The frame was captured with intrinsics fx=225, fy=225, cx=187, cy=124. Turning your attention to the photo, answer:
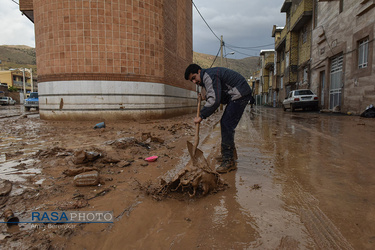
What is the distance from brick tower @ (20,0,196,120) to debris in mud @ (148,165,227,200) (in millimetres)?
7935

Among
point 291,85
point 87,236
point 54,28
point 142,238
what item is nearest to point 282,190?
point 142,238

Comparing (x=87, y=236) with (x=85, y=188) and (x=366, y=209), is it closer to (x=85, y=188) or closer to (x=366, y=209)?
(x=85, y=188)

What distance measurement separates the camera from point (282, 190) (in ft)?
8.13

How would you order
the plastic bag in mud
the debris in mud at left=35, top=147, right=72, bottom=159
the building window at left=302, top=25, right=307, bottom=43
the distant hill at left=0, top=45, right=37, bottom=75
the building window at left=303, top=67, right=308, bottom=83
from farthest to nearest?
the distant hill at left=0, top=45, right=37, bottom=75, the building window at left=302, top=25, right=307, bottom=43, the building window at left=303, top=67, right=308, bottom=83, the plastic bag in mud, the debris in mud at left=35, top=147, right=72, bottom=159

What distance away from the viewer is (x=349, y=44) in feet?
44.2

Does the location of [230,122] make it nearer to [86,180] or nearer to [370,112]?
[86,180]

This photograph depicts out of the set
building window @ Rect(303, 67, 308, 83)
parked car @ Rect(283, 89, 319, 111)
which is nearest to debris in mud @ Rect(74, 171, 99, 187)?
parked car @ Rect(283, 89, 319, 111)

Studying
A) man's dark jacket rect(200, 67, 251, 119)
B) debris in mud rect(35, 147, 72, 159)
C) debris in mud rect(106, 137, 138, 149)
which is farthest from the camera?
debris in mud rect(106, 137, 138, 149)

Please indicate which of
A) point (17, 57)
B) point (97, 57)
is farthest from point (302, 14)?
point (17, 57)

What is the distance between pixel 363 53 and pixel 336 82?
328cm

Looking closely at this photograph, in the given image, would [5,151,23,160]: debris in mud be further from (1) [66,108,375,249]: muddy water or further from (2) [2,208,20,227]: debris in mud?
(1) [66,108,375,249]: muddy water

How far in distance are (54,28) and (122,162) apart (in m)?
8.47

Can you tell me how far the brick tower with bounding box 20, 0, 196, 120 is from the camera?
9.10 metres

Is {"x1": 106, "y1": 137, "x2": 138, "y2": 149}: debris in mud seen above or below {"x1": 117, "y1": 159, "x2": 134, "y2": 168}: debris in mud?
above
